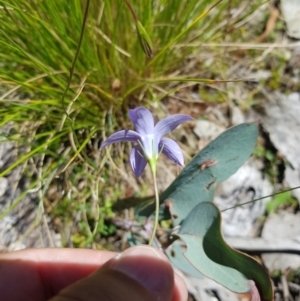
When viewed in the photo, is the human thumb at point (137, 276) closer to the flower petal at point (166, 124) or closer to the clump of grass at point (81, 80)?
the flower petal at point (166, 124)

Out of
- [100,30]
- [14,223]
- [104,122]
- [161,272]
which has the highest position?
[100,30]

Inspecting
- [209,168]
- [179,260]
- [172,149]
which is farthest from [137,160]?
[179,260]

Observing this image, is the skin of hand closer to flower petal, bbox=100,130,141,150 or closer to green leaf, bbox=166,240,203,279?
green leaf, bbox=166,240,203,279

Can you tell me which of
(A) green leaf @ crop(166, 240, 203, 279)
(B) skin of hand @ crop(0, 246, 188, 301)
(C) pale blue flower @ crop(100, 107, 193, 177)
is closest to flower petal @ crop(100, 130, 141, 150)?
(C) pale blue flower @ crop(100, 107, 193, 177)

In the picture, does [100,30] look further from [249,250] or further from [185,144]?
[249,250]

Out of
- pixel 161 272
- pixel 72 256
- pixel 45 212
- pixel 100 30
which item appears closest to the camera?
pixel 161 272

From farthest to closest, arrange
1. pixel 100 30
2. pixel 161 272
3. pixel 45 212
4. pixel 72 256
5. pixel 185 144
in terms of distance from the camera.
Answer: pixel 185 144 < pixel 45 212 < pixel 100 30 < pixel 72 256 < pixel 161 272

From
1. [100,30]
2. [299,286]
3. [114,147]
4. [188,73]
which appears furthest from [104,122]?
[299,286]

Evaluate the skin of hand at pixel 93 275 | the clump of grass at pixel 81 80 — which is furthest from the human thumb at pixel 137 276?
the clump of grass at pixel 81 80
